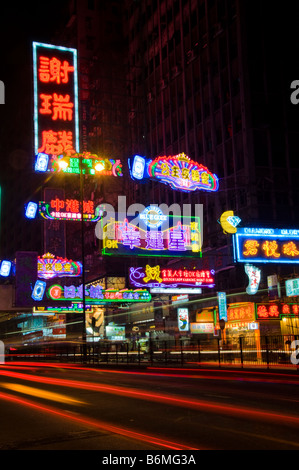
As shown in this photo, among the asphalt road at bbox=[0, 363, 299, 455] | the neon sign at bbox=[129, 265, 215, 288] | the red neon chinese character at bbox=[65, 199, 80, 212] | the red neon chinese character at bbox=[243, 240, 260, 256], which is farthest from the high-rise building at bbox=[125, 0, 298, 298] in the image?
the asphalt road at bbox=[0, 363, 299, 455]

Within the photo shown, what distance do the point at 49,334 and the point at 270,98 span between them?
50451 mm

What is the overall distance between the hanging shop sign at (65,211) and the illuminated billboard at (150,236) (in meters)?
5.16

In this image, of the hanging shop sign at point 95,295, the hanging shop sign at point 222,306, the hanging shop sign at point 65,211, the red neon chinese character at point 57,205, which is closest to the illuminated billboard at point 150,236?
the hanging shop sign at point 65,211

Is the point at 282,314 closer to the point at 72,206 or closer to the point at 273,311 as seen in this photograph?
the point at 273,311

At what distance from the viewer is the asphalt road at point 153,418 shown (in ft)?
26.7

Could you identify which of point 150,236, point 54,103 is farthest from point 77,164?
point 150,236

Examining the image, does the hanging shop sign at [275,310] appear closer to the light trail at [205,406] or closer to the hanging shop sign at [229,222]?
the hanging shop sign at [229,222]

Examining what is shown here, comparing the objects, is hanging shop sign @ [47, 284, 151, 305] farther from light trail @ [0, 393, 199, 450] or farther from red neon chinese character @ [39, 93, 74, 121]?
light trail @ [0, 393, 199, 450]

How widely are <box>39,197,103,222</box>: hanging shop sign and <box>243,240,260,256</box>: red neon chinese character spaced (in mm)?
11563

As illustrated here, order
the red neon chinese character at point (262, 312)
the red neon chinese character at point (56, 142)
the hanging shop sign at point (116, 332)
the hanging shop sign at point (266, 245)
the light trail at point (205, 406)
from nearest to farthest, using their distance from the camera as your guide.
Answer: the light trail at point (205, 406) < the red neon chinese character at point (56, 142) < the hanging shop sign at point (266, 245) < the red neon chinese character at point (262, 312) < the hanging shop sign at point (116, 332)

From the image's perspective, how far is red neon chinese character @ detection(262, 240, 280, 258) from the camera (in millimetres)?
28734

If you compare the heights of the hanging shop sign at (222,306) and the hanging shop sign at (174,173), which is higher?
the hanging shop sign at (174,173)

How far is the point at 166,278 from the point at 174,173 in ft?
21.8

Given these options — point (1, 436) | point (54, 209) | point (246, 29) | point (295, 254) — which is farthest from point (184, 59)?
point (1, 436)
